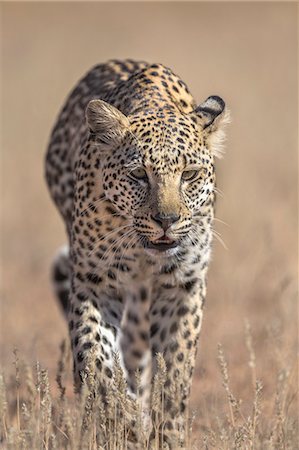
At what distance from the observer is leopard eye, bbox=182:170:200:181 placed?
6559 mm

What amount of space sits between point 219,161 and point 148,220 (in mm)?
7111

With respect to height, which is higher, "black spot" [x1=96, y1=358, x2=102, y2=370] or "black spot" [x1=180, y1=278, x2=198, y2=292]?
"black spot" [x1=180, y1=278, x2=198, y2=292]

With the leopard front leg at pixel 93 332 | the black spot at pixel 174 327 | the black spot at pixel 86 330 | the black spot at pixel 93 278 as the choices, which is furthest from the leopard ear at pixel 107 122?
the black spot at pixel 174 327

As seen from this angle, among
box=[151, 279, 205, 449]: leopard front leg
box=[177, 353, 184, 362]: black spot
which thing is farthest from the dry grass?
box=[177, 353, 184, 362]: black spot

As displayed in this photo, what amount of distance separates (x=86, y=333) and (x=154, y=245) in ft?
2.81

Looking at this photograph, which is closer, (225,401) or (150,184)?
(150,184)

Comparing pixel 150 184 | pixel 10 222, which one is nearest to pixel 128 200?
pixel 150 184

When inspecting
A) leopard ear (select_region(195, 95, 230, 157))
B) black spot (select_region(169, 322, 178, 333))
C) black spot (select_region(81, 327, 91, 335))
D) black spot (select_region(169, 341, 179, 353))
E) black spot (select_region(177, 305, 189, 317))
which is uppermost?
leopard ear (select_region(195, 95, 230, 157))

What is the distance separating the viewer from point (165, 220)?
627cm

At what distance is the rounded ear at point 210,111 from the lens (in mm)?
6961

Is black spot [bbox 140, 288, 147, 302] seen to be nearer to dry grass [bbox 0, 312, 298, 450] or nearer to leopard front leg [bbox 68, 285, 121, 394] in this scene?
leopard front leg [bbox 68, 285, 121, 394]

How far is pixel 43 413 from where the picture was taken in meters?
5.70

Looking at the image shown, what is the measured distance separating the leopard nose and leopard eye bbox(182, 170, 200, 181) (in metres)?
0.33

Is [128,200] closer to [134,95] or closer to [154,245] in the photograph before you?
[154,245]
